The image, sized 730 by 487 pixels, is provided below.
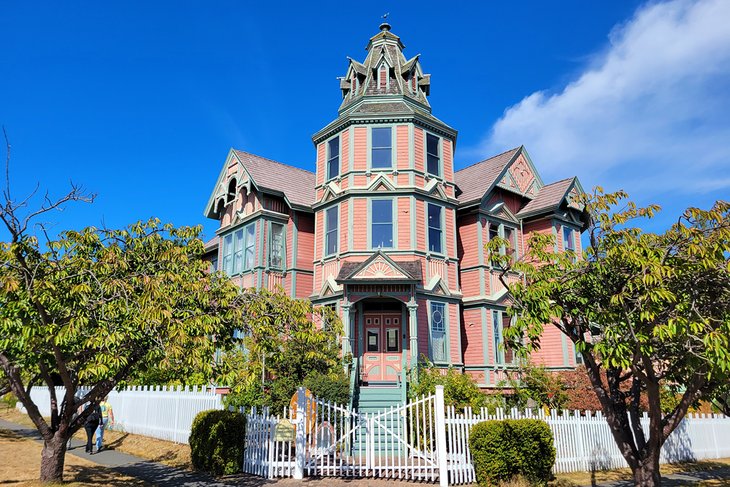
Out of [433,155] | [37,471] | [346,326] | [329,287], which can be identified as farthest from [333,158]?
[37,471]

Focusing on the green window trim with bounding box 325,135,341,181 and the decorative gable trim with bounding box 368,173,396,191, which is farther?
the green window trim with bounding box 325,135,341,181

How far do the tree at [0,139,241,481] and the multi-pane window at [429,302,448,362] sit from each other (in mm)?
10881

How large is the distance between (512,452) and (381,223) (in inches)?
443

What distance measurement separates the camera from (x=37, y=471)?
12234 mm

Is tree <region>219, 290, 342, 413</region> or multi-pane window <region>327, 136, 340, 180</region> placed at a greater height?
multi-pane window <region>327, 136, 340, 180</region>

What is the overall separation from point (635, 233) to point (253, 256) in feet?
55.9

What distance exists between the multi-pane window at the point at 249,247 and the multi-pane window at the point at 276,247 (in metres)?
0.86

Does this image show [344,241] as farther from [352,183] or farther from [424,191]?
[424,191]

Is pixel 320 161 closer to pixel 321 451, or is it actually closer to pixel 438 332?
pixel 438 332

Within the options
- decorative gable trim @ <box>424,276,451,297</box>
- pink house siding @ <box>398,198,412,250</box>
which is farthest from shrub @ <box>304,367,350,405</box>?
pink house siding @ <box>398,198,412,250</box>

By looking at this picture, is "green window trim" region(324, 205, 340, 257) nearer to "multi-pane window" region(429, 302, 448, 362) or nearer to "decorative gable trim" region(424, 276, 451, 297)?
"decorative gable trim" region(424, 276, 451, 297)

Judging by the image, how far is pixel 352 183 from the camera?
21.6 m

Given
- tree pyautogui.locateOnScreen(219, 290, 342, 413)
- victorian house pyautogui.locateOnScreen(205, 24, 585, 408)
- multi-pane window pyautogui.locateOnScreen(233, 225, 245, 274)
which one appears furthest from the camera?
multi-pane window pyautogui.locateOnScreen(233, 225, 245, 274)

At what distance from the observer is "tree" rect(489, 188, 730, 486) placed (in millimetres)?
7770
